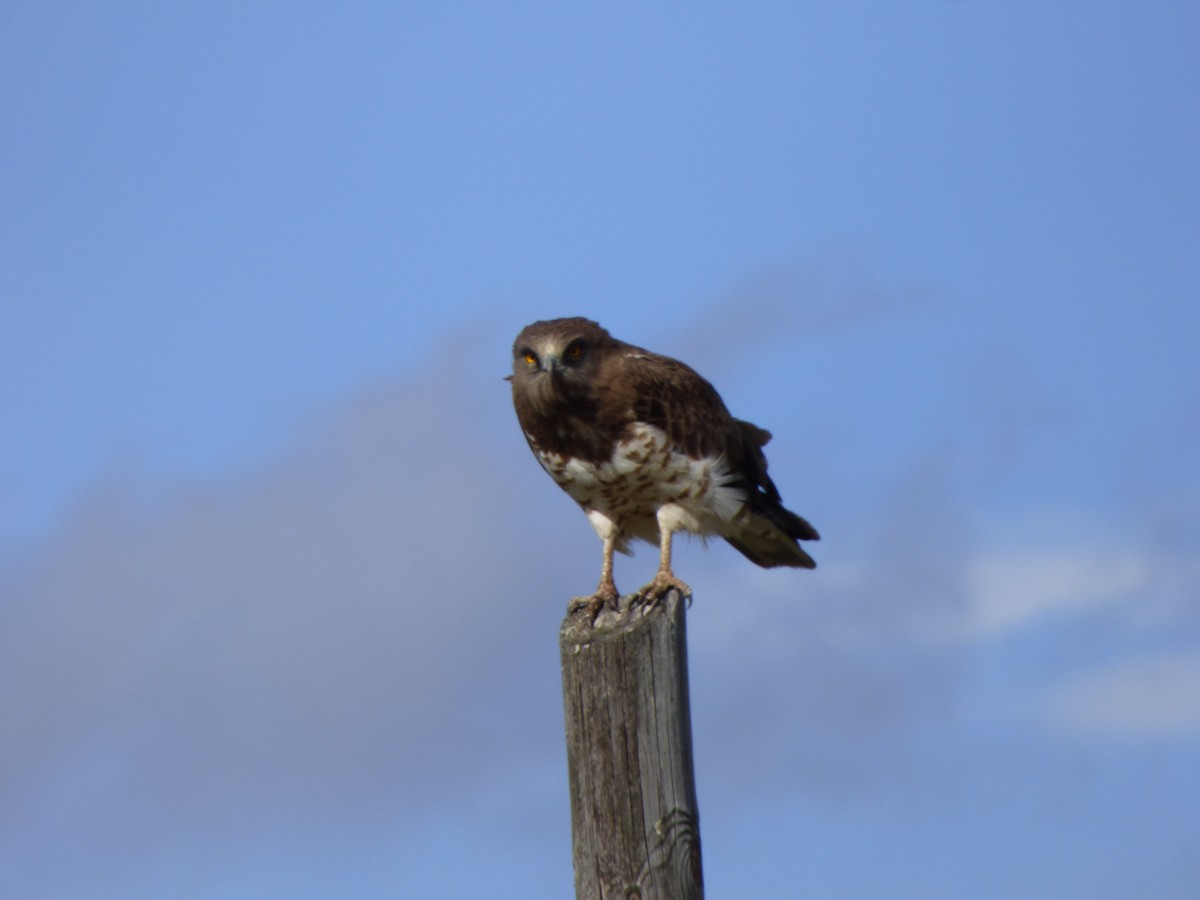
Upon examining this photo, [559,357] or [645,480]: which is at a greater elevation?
[559,357]

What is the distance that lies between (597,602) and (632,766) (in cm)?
194

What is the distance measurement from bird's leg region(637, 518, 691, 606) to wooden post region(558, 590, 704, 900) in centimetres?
76

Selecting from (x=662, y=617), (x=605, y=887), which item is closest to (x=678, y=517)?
(x=662, y=617)

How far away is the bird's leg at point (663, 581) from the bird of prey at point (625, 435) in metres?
0.01

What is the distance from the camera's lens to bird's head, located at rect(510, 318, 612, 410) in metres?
9.09

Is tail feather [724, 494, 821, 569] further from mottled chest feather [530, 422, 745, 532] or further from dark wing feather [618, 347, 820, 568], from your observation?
mottled chest feather [530, 422, 745, 532]

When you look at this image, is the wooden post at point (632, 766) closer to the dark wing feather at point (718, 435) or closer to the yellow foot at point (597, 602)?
the yellow foot at point (597, 602)

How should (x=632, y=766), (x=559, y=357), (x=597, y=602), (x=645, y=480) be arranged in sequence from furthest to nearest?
(x=645, y=480)
(x=559, y=357)
(x=597, y=602)
(x=632, y=766)

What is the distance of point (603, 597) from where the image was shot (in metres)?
8.46

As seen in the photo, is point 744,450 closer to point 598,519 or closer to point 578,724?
point 598,519

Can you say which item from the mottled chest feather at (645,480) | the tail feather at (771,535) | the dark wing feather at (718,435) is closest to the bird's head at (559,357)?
the dark wing feather at (718,435)

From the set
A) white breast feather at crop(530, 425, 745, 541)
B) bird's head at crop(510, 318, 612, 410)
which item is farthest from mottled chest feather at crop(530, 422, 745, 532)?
bird's head at crop(510, 318, 612, 410)

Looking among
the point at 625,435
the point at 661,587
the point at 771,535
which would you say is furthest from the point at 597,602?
the point at 771,535

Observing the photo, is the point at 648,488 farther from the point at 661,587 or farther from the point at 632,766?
the point at 632,766
